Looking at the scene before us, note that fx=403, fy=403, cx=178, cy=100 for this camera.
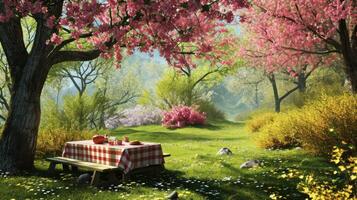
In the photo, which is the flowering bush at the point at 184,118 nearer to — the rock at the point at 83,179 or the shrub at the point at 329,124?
the shrub at the point at 329,124

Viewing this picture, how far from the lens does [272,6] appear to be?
15.4 m

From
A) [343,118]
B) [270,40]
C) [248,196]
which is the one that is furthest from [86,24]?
[270,40]

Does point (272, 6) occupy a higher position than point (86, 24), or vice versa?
point (272, 6)

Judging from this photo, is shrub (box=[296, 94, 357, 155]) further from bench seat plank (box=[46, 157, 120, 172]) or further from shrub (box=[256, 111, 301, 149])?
bench seat plank (box=[46, 157, 120, 172])

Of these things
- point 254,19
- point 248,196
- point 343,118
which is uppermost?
point 254,19

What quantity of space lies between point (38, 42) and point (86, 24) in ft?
9.35

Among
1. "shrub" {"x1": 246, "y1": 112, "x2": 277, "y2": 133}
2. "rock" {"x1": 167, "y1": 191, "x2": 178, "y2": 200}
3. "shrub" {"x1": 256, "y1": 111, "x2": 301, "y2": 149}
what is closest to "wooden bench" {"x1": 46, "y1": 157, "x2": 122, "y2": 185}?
"rock" {"x1": 167, "y1": 191, "x2": 178, "y2": 200}

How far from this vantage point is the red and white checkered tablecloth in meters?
9.62

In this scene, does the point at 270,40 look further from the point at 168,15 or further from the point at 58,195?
the point at 58,195

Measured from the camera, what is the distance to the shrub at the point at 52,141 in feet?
45.6

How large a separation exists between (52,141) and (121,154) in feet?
17.9

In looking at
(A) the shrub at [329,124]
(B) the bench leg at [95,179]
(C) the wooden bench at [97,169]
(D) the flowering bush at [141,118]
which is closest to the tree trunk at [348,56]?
(A) the shrub at [329,124]

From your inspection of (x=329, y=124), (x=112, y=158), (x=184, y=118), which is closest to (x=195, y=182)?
(x=112, y=158)

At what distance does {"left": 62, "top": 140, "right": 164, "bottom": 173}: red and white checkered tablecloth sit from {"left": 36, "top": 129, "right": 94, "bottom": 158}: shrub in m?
3.05
